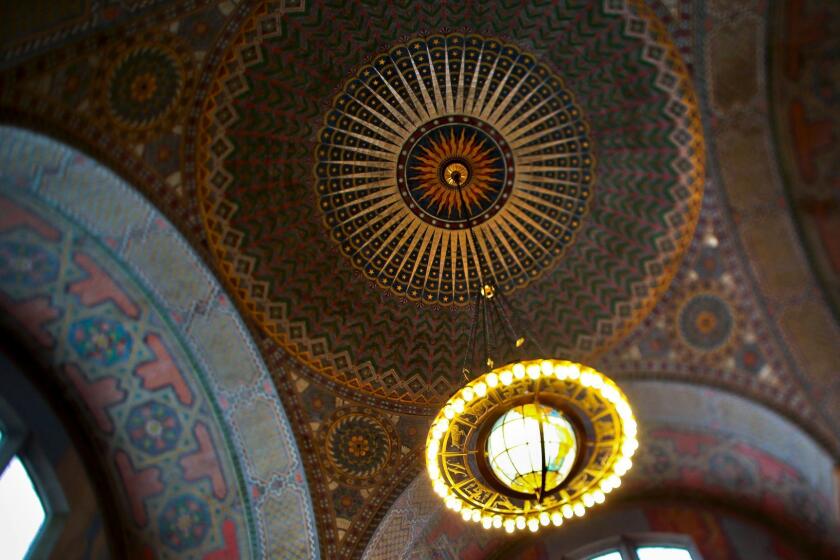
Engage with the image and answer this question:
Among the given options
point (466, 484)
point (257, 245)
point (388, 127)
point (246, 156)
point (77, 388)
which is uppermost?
point (388, 127)

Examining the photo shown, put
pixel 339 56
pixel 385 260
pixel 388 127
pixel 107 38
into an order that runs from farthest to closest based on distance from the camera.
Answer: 1. pixel 385 260
2. pixel 388 127
3. pixel 339 56
4. pixel 107 38

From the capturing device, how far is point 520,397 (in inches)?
241

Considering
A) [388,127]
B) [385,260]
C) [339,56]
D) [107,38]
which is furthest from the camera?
[385,260]

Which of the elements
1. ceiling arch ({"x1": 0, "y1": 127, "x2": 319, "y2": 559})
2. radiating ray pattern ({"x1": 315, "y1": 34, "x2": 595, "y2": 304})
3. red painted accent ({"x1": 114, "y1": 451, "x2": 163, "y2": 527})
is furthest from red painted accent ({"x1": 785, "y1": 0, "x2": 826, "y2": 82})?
red painted accent ({"x1": 114, "y1": 451, "x2": 163, "y2": 527})

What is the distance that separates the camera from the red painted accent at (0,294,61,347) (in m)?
6.98

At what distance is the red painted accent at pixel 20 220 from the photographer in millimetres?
6367

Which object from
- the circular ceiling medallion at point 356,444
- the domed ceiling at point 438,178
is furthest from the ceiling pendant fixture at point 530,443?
the domed ceiling at point 438,178

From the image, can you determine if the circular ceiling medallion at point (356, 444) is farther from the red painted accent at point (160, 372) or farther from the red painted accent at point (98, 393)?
the red painted accent at point (98, 393)

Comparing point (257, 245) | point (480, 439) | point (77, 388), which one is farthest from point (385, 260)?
point (77, 388)

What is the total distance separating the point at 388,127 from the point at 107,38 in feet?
9.26

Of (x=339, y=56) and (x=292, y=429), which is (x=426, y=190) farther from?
(x=292, y=429)

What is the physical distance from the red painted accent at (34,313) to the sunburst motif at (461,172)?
3844mm

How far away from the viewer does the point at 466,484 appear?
624 cm

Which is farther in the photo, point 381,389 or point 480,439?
point 381,389
